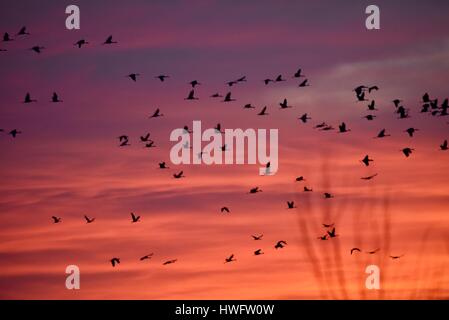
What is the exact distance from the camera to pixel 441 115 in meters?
54.0

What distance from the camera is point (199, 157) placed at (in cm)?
6319

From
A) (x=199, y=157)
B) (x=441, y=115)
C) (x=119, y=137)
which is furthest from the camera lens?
(x=199, y=157)

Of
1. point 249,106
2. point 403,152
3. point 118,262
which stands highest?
point 249,106

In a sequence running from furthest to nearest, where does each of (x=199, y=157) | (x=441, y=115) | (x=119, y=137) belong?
(x=199, y=157), (x=119, y=137), (x=441, y=115)
